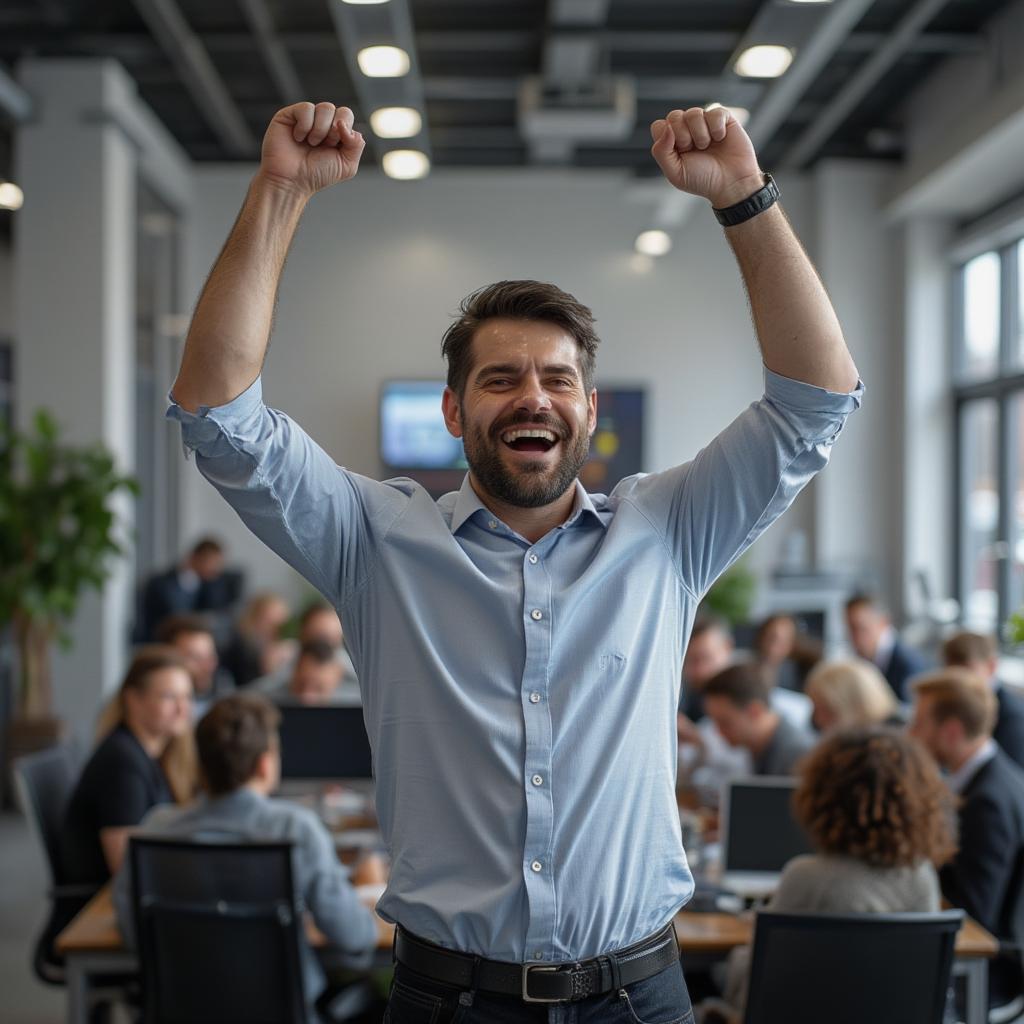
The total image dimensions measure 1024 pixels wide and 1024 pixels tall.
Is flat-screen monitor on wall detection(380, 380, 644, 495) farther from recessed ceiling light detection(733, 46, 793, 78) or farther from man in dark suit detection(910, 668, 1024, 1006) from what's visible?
man in dark suit detection(910, 668, 1024, 1006)

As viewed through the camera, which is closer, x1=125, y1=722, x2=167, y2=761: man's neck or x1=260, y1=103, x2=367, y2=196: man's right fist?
x1=260, y1=103, x2=367, y2=196: man's right fist

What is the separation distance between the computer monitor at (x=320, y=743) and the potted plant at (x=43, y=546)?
9.99 ft

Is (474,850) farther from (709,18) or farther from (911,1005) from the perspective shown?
(709,18)

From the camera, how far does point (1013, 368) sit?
8383mm

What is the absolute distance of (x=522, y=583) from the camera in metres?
1.62

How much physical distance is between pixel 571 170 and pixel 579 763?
9.14m

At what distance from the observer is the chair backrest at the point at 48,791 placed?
3.86 metres

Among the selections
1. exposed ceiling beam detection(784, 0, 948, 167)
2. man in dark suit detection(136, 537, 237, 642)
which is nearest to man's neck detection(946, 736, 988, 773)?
exposed ceiling beam detection(784, 0, 948, 167)

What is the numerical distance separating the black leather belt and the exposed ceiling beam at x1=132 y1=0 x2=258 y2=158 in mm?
6281

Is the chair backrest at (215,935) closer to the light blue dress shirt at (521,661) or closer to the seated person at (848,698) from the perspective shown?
the light blue dress shirt at (521,661)

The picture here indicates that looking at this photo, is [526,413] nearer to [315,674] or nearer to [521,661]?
[521,661]

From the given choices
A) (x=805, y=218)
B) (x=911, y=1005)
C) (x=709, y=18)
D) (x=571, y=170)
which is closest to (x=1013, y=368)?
(x=805, y=218)

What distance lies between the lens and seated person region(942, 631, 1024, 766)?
182 inches

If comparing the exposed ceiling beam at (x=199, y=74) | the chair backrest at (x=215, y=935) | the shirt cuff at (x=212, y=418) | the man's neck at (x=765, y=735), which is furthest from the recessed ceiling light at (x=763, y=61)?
the shirt cuff at (x=212, y=418)
